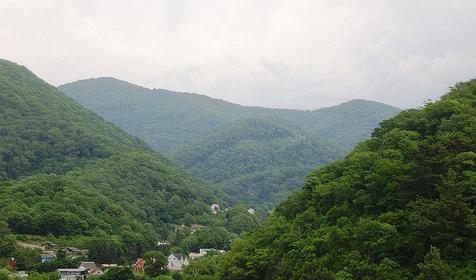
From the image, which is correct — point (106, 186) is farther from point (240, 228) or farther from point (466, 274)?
point (466, 274)

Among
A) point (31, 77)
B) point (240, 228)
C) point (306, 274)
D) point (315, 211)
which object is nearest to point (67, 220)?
point (240, 228)

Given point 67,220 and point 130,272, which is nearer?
point 130,272

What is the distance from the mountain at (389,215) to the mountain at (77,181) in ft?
99.3

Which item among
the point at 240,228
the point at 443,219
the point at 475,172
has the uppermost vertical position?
the point at 475,172

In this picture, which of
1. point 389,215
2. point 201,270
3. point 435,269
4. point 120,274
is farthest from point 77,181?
point 435,269

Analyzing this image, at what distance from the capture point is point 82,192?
78.6 meters

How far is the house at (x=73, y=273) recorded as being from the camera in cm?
4865

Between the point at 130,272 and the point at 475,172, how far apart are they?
86.4 feet

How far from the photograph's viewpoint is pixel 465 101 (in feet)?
119

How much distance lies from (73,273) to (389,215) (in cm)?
3210

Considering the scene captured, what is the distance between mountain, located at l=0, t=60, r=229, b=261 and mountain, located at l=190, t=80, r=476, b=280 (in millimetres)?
30262

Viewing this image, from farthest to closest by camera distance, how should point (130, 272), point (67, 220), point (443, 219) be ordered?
point (67, 220)
point (130, 272)
point (443, 219)

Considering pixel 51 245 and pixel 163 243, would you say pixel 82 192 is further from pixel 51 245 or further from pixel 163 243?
pixel 51 245

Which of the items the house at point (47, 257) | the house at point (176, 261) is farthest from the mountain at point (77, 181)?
the house at point (176, 261)
